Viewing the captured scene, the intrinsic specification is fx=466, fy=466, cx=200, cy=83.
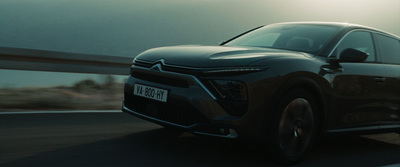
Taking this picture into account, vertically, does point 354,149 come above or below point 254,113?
below

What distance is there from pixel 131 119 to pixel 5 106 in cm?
181

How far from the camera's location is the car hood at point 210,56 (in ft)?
12.0

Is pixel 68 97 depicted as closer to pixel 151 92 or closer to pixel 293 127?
pixel 151 92

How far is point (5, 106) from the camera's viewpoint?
20.4 feet

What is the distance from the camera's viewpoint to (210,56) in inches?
149

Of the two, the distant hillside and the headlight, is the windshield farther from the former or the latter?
the distant hillside

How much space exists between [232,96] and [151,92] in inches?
29.4

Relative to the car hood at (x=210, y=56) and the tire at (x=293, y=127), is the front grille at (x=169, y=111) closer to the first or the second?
the car hood at (x=210, y=56)

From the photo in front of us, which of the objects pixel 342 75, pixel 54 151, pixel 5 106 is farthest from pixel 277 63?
pixel 5 106

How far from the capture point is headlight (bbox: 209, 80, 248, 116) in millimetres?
3541

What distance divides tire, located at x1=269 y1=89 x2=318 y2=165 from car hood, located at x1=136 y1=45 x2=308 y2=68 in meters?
0.37

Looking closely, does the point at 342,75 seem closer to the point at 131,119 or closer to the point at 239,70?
the point at 239,70

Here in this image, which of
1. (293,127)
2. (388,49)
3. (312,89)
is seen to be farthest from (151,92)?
(388,49)

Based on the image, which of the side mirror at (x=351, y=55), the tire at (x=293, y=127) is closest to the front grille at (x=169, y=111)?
the tire at (x=293, y=127)
